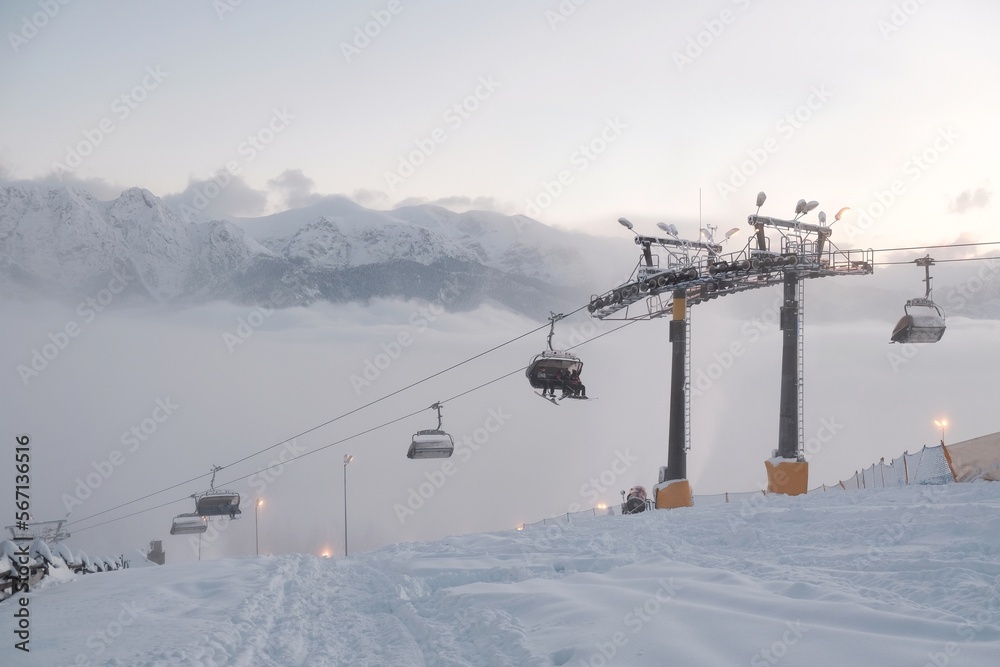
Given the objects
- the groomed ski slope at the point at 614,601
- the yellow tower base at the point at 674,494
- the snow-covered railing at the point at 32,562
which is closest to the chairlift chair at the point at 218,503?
the snow-covered railing at the point at 32,562

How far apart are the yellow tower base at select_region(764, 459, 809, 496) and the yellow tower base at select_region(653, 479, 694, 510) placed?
284 centimetres

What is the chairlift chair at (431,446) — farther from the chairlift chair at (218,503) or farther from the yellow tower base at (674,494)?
the chairlift chair at (218,503)

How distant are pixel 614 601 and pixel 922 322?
18134 mm

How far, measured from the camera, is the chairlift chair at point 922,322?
2272 centimetres

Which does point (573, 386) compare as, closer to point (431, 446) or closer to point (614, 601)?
point (431, 446)

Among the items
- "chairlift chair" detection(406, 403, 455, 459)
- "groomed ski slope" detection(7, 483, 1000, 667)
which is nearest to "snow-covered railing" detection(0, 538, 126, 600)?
"groomed ski slope" detection(7, 483, 1000, 667)

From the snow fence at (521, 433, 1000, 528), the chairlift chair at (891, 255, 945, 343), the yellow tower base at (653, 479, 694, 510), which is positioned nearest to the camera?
the snow fence at (521, 433, 1000, 528)

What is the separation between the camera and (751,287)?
26656 mm

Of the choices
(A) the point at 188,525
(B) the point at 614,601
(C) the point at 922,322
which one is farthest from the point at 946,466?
(A) the point at 188,525

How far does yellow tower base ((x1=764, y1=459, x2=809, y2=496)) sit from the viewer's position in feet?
78.9

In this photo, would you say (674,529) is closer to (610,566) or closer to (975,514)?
(610,566)

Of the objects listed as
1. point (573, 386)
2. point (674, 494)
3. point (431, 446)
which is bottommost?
point (674, 494)

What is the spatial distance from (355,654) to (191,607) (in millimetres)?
4367

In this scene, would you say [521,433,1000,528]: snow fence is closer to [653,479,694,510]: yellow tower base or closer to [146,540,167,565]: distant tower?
[653,479,694,510]: yellow tower base
